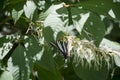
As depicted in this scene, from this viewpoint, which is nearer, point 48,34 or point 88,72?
point 48,34

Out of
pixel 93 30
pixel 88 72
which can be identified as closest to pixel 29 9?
pixel 93 30

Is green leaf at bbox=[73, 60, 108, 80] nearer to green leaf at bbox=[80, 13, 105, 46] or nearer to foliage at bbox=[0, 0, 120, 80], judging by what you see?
foliage at bbox=[0, 0, 120, 80]

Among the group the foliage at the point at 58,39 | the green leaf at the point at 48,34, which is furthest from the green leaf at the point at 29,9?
the green leaf at the point at 48,34

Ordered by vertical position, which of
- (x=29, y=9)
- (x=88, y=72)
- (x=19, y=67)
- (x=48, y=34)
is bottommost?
(x=88, y=72)

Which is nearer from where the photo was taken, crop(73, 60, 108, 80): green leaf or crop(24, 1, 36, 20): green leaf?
crop(24, 1, 36, 20): green leaf

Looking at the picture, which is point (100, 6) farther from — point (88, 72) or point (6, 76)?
point (6, 76)

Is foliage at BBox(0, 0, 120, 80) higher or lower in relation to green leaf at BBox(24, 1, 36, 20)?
lower

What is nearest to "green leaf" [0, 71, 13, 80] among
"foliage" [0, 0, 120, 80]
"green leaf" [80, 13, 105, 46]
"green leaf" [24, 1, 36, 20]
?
"foliage" [0, 0, 120, 80]

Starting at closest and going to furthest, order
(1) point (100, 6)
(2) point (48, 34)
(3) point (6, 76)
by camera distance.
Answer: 1. (2) point (48, 34)
2. (1) point (100, 6)
3. (3) point (6, 76)
